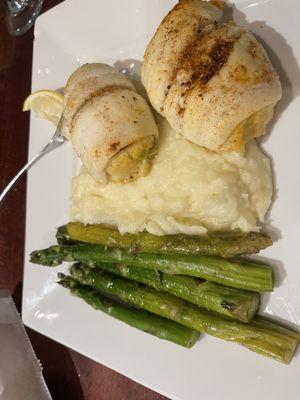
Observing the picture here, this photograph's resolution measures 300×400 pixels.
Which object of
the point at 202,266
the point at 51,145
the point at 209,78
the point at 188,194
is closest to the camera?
the point at 209,78

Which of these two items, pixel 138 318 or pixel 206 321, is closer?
pixel 206 321

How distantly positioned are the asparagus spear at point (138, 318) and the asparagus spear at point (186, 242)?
0.46 meters

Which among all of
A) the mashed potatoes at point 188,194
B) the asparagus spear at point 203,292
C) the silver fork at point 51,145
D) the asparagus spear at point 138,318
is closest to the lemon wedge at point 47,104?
the silver fork at point 51,145

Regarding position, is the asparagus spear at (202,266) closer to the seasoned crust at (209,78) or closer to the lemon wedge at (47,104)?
the seasoned crust at (209,78)

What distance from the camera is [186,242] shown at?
123 inches

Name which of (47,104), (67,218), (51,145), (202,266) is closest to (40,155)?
(51,145)

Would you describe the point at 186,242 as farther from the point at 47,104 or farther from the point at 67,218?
the point at 47,104

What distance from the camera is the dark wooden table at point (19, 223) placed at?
4.20m

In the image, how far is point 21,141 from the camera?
4.99 meters

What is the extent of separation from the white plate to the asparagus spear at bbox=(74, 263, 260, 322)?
165mm

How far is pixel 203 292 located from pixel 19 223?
236 centimetres

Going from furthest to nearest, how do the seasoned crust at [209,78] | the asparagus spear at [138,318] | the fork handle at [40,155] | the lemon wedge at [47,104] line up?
the fork handle at [40,155] < the lemon wedge at [47,104] < the asparagus spear at [138,318] < the seasoned crust at [209,78]

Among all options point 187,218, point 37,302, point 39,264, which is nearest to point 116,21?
point 187,218

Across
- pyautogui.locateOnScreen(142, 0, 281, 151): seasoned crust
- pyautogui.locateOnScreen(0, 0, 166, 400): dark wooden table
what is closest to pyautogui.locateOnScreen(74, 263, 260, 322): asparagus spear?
pyautogui.locateOnScreen(142, 0, 281, 151): seasoned crust
